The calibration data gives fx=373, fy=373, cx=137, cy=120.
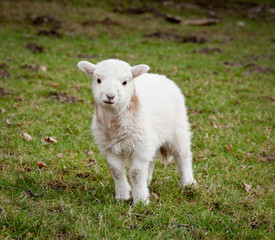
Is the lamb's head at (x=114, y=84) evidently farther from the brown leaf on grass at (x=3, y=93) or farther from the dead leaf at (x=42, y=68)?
the dead leaf at (x=42, y=68)

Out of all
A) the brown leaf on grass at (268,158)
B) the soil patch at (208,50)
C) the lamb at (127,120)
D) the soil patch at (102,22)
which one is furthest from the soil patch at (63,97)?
the soil patch at (102,22)

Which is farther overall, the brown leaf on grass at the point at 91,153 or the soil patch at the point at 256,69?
the soil patch at the point at 256,69

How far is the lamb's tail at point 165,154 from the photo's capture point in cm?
506

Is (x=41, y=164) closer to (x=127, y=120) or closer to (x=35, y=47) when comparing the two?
(x=127, y=120)

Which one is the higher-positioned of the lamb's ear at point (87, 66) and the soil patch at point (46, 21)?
the lamb's ear at point (87, 66)

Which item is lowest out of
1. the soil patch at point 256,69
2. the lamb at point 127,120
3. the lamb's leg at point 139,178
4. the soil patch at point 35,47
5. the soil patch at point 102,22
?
the soil patch at point 102,22

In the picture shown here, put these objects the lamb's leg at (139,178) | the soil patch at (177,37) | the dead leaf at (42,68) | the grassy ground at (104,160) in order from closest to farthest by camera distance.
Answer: the grassy ground at (104,160)
the lamb's leg at (139,178)
the dead leaf at (42,68)
the soil patch at (177,37)

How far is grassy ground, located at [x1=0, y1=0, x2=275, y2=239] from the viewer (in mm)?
3756

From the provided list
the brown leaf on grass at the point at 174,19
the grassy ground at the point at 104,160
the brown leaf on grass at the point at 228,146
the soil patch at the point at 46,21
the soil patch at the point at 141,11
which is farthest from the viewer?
the soil patch at the point at 141,11

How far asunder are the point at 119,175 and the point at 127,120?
2.15ft

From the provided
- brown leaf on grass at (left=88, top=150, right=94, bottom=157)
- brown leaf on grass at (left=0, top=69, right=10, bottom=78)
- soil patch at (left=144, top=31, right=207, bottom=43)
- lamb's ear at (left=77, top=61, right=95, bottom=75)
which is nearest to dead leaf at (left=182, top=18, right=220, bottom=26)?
soil patch at (left=144, top=31, right=207, bottom=43)

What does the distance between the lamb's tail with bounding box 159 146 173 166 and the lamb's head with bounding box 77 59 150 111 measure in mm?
1181

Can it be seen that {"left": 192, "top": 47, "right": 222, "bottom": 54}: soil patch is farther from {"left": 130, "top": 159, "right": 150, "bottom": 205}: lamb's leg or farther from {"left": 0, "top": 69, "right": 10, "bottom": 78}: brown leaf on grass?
{"left": 130, "top": 159, "right": 150, "bottom": 205}: lamb's leg

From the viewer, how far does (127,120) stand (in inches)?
165
